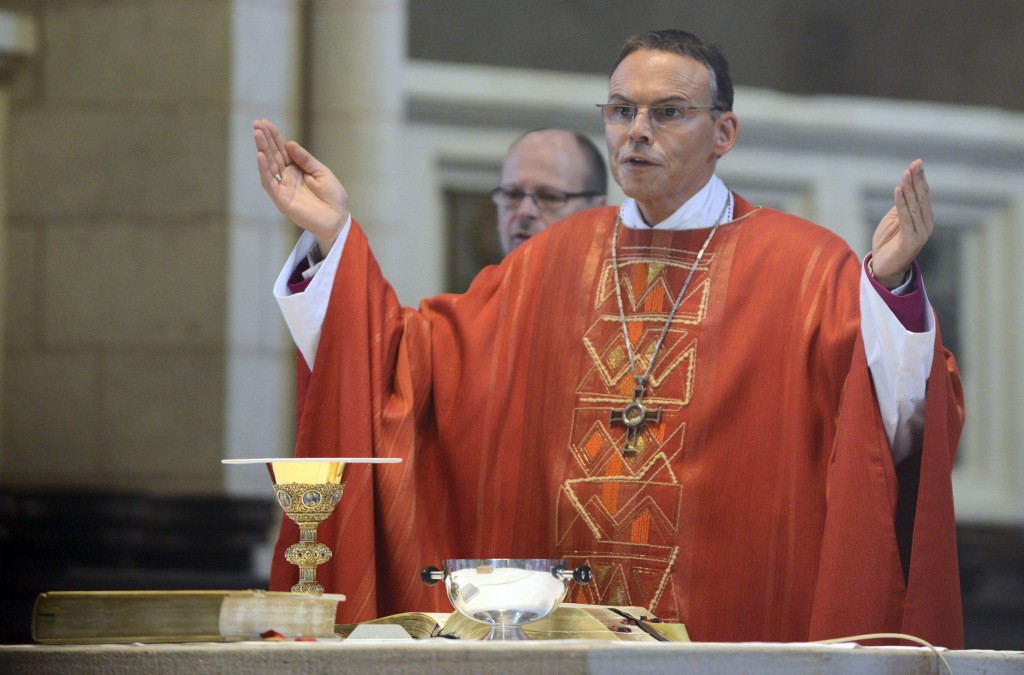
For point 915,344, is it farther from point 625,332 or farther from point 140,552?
point 140,552

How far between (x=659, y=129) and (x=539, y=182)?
4.26ft

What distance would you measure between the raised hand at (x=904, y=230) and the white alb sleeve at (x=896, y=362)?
4 centimetres

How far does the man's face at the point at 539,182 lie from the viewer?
494 cm

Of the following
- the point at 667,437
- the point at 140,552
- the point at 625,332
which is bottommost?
the point at 140,552

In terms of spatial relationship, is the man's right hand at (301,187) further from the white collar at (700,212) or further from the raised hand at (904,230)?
the raised hand at (904,230)

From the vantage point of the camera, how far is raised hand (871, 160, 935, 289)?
3.11 meters

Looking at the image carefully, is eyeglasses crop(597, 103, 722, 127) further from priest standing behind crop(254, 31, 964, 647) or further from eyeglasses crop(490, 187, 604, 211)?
eyeglasses crop(490, 187, 604, 211)

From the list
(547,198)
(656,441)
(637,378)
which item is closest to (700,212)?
(637,378)

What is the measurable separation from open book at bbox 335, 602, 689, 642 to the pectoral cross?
33.8 inches

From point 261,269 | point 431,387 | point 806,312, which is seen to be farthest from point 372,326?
point 261,269

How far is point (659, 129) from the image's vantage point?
370 centimetres

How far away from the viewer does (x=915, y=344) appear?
10.5 ft

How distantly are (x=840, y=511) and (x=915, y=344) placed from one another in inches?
13.8

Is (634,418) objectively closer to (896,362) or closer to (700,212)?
(700,212)
